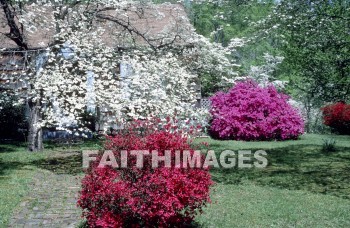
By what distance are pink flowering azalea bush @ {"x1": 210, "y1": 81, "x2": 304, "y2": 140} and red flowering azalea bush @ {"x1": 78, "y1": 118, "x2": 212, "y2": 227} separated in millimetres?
11931

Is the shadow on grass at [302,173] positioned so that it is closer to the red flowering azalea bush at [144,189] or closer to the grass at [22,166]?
the red flowering azalea bush at [144,189]

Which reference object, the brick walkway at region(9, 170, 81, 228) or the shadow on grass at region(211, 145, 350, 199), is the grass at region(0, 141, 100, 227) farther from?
the shadow on grass at region(211, 145, 350, 199)

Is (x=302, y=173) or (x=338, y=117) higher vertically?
(x=338, y=117)

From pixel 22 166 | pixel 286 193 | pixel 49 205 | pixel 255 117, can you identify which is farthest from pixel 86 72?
pixel 255 117

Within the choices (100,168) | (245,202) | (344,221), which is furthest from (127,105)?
(344,221)

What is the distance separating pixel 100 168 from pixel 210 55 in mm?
11827

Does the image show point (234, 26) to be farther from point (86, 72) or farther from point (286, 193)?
point (286, 193)

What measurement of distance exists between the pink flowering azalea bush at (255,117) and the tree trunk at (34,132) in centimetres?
751

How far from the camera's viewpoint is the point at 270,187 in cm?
946

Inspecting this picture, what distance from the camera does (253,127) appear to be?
58.6ft

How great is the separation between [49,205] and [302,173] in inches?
263

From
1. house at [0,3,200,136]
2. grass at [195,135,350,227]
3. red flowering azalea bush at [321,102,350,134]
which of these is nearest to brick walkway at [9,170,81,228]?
grass at [195,135,350,227]

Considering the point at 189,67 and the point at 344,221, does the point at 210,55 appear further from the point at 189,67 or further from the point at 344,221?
the point at 344,221

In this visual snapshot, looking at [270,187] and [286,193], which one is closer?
[286,193]
